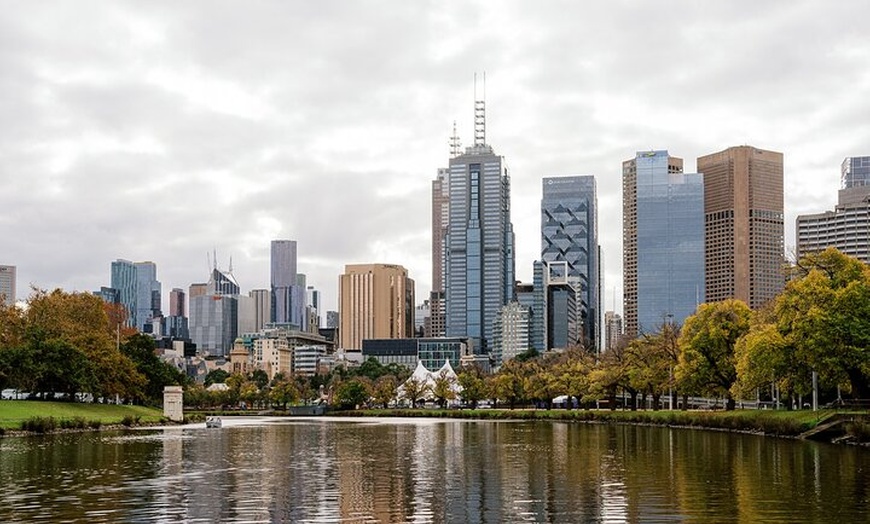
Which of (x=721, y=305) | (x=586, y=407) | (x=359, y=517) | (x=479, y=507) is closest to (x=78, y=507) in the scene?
(x=359, y=517)

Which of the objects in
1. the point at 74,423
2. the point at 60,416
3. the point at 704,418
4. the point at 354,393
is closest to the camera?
the point at 704,418

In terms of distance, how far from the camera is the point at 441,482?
41594 millimetres

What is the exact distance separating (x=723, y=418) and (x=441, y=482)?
53491 millimetres

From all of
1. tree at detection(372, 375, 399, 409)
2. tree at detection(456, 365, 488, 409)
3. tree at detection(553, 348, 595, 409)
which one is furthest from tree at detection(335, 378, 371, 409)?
tree at detection(553, 348, 595, 409)

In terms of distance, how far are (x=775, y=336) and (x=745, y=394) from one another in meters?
10.3

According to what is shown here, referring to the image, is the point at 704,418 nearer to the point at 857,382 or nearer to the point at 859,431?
the point at 857,382

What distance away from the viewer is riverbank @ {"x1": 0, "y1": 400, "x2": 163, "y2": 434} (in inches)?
3381

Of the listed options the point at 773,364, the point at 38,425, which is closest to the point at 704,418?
the point at 773,364

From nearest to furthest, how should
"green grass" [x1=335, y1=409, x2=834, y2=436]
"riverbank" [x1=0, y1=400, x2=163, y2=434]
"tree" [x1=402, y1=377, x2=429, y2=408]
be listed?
"green grass" [x1=335, y1=409, x2=834, y2=436]
"riverbank" [x1=0, y1=400, x2=163, y2=434]
"tree" [x1=402, y1=377, x2=429, y2=408]

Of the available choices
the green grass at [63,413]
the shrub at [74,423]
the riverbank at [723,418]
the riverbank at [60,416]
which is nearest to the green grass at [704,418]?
the riverbank at [723,418]

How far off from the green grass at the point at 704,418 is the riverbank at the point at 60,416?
49047mm

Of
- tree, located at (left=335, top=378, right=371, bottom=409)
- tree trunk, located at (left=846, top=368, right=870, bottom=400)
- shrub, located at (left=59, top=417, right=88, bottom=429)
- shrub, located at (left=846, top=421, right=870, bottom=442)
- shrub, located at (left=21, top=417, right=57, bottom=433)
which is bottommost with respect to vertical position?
tree, located at (left=335, top=378, right=371, bottom=409)

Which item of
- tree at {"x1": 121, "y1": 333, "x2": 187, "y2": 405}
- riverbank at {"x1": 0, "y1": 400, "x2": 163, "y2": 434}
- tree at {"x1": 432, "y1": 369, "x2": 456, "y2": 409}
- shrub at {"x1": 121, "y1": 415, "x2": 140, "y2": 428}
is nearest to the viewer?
riverbank at {"x1": 0, "y1": 400, "x2": 163, "y2": 434}

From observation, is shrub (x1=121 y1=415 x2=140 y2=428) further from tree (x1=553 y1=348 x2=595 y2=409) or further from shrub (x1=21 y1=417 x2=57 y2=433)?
tree (x1=553 y1=348 x2=595 y2=409)
